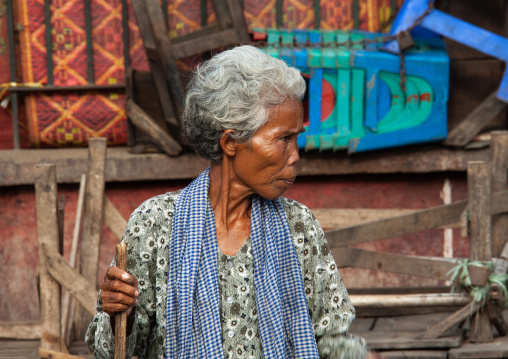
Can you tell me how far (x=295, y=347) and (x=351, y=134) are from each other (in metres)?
2.75

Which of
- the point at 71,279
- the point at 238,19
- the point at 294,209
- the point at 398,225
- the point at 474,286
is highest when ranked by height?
the point at 238,19

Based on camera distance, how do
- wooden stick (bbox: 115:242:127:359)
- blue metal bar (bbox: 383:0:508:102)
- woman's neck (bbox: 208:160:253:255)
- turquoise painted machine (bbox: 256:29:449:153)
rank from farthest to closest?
turquoise painted machine (bbox: 256:29:449:153) < blue metal bar (bbox: 383:0:508:102) < woman's neck (bbox: 208:160:253:255) < wooden stick (bbox: 115:242:127:359)

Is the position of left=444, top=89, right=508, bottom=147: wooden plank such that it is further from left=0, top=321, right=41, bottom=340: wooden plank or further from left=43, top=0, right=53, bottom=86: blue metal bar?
left=0, top=321, right=41, bottom=340: wooden plank

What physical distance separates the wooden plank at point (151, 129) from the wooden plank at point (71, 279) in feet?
3.99

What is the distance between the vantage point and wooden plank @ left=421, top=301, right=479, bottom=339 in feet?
13.0

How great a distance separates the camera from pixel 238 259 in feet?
7.13

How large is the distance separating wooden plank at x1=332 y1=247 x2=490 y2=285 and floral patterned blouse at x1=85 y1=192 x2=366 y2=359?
1949mm

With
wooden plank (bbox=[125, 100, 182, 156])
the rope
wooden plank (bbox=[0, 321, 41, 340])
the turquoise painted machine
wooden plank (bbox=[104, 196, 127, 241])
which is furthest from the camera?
wooden plank (bbox=[125, 100, 182, 156])

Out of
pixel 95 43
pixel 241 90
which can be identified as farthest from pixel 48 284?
pixel 241 90

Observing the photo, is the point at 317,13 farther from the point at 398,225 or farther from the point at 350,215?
the point at 398,225

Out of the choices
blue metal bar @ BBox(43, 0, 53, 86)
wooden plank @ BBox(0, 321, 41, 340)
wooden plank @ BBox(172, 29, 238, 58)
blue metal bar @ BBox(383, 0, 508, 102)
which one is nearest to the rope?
blue metal bar @ BBox(383, 0, 508, 102)

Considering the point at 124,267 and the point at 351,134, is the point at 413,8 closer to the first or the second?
the point at 351,134

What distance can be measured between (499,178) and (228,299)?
2471mm

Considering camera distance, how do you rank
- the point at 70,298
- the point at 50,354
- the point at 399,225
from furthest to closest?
the point at 70,298 → the point at 399,225 → the point at 50,354
